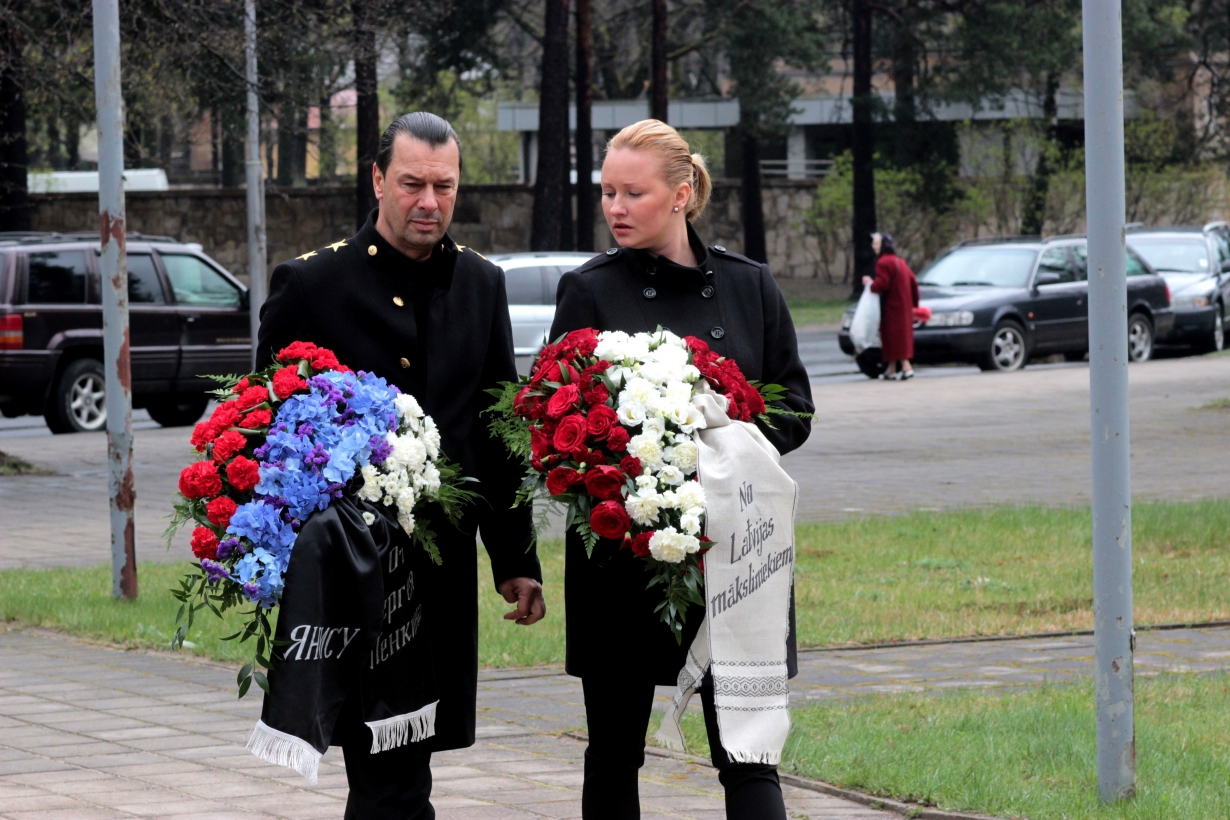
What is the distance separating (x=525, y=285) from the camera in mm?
18859

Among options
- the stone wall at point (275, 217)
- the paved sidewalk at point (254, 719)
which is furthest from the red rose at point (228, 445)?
the stone wall at point (275, 217)

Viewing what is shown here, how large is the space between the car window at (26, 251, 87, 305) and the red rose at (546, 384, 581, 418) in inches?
580

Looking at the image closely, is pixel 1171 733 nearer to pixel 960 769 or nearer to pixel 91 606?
pixel 960 769

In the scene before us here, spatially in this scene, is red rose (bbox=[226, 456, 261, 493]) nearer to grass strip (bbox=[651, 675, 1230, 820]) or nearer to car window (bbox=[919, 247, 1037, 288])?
grass strip (bbox=[651, 675, 1230, 820])

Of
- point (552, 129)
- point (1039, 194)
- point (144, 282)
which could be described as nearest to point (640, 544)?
point (144, 282)

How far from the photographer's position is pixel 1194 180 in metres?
41.4

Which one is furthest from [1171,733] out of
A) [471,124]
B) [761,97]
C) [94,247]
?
[471,124]

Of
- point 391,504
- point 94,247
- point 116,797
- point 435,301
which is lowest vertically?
point 116,797

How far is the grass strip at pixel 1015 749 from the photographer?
4.75 meters

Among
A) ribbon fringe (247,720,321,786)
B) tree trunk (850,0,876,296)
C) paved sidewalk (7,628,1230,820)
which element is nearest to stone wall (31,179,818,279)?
tree trunk (850,0,876,296)

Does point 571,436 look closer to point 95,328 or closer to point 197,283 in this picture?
point 95,328

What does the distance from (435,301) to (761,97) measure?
36.8 metres

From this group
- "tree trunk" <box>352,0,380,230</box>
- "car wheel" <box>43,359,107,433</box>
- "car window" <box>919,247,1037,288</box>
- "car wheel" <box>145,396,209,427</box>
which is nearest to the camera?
→ "tree trunk" <box>352,0,380,230</box>

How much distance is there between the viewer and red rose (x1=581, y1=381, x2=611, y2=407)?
3.50 m
